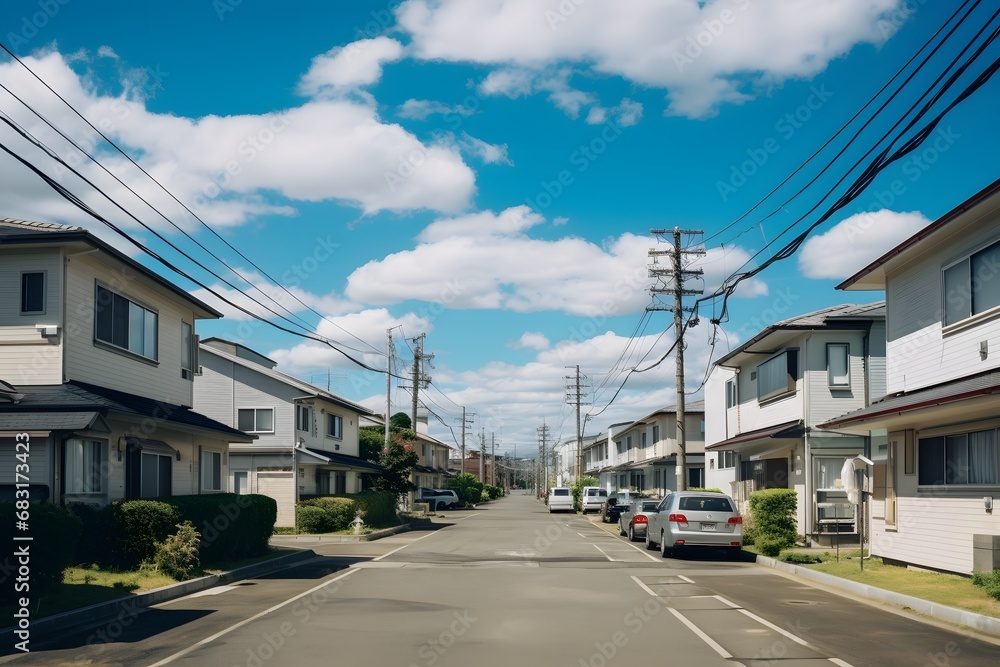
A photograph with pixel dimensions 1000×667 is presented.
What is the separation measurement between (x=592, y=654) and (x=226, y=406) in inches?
1308

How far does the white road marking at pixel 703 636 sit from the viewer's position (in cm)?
1052

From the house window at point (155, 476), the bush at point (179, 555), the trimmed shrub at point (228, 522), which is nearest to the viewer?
the bush at point (179, 555)

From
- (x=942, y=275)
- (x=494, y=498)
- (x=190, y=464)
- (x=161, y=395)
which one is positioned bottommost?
(x=494, y=498)

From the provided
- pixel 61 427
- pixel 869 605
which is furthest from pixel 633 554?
pixel 61 427

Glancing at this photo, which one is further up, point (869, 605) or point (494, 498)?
point (869, 605)

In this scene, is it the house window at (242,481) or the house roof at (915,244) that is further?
the house window at (242,481)

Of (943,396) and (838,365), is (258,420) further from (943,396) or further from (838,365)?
(943,396)

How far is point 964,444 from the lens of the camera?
17.9 metres

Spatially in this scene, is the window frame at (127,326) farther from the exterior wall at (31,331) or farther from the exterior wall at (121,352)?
the exterior wall at (31,331)

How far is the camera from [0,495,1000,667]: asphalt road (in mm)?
10375

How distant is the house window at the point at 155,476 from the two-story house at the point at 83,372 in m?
0.02

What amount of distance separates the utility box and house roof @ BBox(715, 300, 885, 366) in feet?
40.7

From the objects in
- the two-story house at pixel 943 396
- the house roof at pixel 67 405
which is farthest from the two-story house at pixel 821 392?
the house roof at pixel 67 405

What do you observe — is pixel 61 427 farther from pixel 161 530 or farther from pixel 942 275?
pixel 942 275
